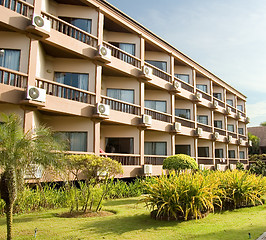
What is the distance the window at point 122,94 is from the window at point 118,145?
2.86 meters

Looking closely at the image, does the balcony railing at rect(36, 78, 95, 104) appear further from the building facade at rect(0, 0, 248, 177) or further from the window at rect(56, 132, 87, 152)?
the window at rect(56, 132, 87, 152)

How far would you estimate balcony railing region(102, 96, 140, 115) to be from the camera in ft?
55.0

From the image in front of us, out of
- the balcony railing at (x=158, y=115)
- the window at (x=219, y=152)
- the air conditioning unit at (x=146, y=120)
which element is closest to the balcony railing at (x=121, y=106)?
the air conditioning unit at (x=146, y=120)

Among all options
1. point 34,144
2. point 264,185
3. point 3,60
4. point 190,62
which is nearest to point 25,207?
point 34,144

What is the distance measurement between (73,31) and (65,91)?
3.71 metres

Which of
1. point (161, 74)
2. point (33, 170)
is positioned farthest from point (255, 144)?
point (33, 170)

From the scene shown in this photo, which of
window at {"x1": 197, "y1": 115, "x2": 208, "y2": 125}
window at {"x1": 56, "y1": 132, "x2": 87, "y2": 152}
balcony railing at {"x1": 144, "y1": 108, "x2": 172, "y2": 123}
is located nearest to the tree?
window at {"x1": 56, "y1": 132, "x2": 87, "y2": 152}

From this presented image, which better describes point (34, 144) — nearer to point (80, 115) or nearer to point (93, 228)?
point (93, 228)

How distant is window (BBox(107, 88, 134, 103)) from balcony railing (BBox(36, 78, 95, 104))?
12.4ft

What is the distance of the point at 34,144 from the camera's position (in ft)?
25.0

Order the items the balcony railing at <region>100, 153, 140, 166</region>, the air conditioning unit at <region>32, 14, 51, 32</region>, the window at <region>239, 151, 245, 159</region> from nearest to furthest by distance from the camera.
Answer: the air conditioning unit at <region>32, 14, 51, 32</region>, the balcony railing at <region>100, 153, 140, 166</region>, the window at <region>239, 151, 245, 159</region>

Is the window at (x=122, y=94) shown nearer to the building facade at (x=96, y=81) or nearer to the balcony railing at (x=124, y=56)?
the building facade at (x=96, y=81)

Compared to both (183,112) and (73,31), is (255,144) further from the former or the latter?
(73,31)

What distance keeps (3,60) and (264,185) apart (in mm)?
13445
